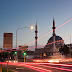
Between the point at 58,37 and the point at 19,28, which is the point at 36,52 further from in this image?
the point at 19,28

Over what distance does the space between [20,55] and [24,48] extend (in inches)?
3457

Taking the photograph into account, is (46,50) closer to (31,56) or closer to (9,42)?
(31,56)

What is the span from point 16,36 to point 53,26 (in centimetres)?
8910

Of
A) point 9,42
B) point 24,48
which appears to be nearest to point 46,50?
point 24,48

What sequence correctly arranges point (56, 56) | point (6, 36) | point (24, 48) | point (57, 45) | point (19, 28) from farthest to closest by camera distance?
point (57, 45) → point (56, 56) → point (24, 48) → point (19, 28) → point (6, 36)

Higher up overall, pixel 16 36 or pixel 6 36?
pixel 16 36

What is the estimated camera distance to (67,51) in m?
108

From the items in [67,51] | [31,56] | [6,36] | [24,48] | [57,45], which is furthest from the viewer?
[57,45]

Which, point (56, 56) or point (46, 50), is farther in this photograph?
point (46, 50)

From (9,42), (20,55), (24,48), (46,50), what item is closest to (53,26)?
(46,50)

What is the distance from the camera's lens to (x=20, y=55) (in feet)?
436

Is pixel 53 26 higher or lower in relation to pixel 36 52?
higher

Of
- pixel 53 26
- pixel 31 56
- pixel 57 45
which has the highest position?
pixel 53 26

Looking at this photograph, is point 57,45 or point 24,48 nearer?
point 24,48
